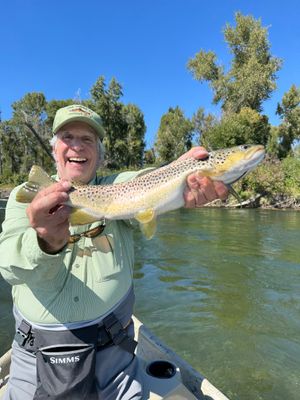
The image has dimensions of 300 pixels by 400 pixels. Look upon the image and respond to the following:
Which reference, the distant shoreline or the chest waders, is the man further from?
the distant shoreline

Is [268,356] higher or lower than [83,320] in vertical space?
lower

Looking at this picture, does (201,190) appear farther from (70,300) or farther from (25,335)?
(25,335)

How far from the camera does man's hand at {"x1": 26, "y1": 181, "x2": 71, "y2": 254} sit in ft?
6.59

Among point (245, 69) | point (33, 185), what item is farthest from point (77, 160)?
point (245, 69)

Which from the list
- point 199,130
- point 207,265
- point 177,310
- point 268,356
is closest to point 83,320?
point 268,356

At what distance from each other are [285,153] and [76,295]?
44078mm

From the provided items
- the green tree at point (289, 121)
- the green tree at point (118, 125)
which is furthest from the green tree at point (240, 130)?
the green tree at point (118, 125)

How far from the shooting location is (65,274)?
243 cm

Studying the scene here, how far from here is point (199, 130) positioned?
50.4m

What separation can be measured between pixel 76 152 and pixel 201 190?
967 millimetres

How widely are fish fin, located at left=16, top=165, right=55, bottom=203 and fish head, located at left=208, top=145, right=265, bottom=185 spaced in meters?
1.07

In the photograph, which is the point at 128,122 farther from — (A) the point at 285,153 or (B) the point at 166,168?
(B) the point at 166,168

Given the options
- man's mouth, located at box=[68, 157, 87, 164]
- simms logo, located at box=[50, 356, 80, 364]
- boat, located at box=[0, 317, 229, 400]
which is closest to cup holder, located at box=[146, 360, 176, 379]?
boat, located at box=[0, 317, 229, 400]

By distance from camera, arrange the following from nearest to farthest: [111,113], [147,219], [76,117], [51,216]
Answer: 1. [51,216]
2. [147,219]
3. [76,117]
4. [111,113]
